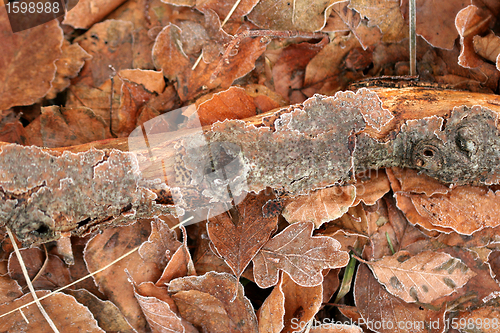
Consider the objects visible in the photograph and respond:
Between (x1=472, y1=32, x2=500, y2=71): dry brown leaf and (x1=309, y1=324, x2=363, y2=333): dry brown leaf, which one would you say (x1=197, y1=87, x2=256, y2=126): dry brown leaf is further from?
(x1=472, y1=32, x2=500, y2=71): dry brown leaf

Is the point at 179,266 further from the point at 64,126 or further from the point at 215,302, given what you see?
the point at 64,126

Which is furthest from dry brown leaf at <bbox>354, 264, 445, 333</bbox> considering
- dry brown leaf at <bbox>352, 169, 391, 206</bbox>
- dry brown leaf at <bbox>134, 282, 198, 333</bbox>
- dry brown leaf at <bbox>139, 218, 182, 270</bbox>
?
dry brown leaf at <bbox>139, 218, 182, 270</bbox>

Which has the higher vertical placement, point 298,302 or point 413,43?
point 413,43

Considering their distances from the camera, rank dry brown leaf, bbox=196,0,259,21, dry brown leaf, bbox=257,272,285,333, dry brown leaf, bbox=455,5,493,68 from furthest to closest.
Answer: dry brown leaf, bbox=196,0,259,21 < dry brown leaf, bbox=455,5,493,68 < dry brown leaf, bbox=257,272,285,333

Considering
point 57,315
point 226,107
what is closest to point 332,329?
point 226,107

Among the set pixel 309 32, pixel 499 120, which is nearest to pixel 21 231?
pixel 309 32

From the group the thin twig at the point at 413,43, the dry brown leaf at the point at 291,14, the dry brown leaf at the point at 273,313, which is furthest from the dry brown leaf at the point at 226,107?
the thin twig at the point at 413,43

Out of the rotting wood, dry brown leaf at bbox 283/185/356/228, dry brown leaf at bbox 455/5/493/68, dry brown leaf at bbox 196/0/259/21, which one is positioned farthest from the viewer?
dry brown leaf at bbox 196/0/259/21

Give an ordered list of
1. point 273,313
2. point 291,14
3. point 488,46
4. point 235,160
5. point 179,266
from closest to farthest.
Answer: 1. point 235,160
2. point 273,313
3. point 179,266
4. point 488,46
5. point 291,14
